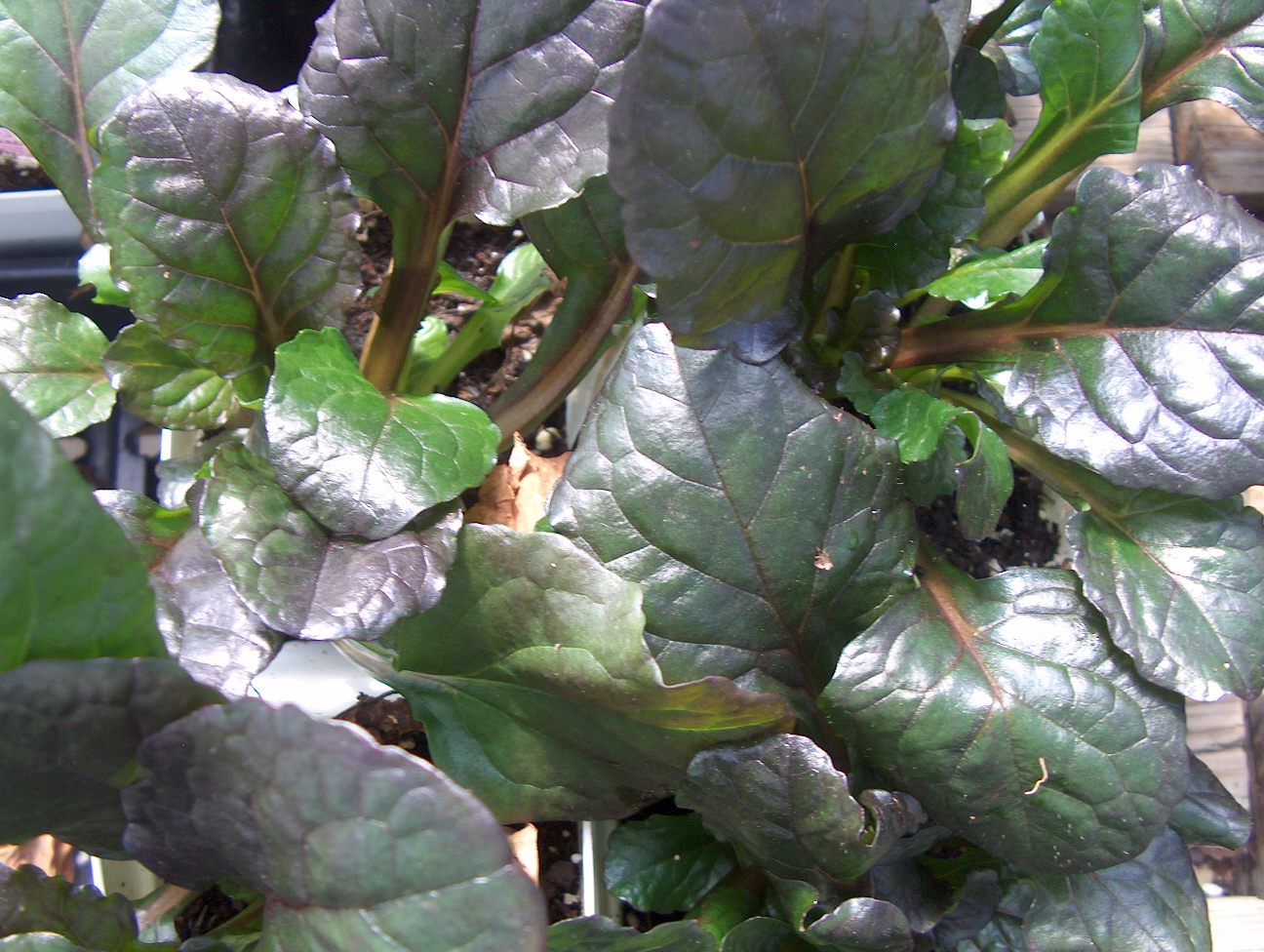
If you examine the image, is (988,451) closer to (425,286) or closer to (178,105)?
(425,286)

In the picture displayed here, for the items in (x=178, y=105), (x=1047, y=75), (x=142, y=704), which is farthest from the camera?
(x=1047, y=75)

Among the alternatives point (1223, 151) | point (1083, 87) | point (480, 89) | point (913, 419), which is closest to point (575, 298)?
point (480, 89)

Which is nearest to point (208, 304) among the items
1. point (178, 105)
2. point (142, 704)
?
point (178, 105)

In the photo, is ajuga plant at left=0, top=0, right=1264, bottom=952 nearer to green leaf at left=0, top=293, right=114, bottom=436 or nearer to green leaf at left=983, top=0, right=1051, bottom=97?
green leaf at left=0, top=293, right=114, bottom=436

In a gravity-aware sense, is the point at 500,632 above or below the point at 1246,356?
below

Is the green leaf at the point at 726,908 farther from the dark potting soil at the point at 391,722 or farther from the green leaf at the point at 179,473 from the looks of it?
the green leaf at the point at 179,473

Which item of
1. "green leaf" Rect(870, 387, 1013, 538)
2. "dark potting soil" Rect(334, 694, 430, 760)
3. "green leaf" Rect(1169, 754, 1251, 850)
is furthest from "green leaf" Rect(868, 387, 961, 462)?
"dark potting soil" Rect(334, 694, 430, 760)
